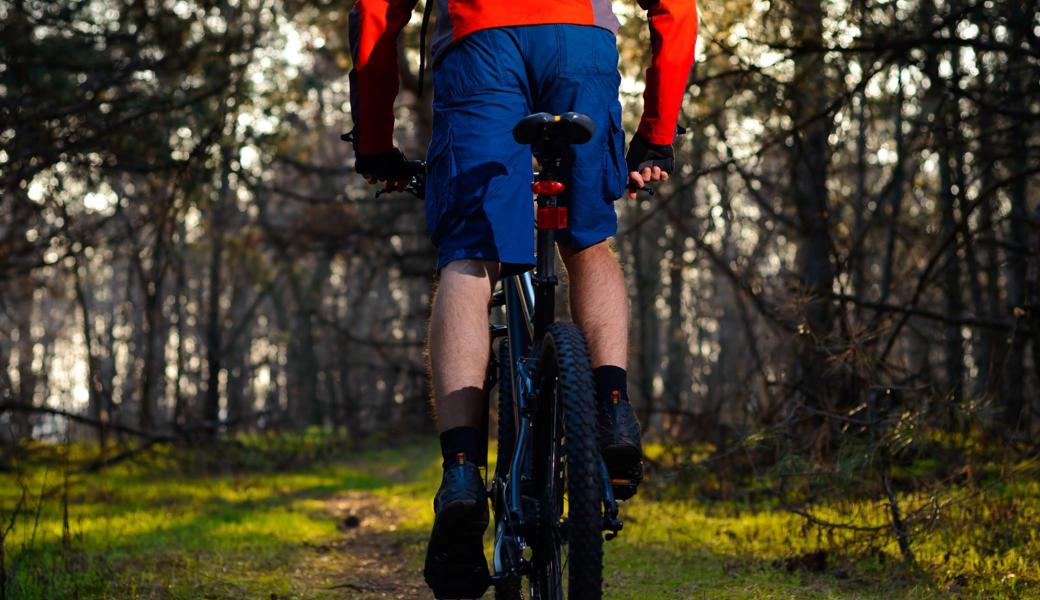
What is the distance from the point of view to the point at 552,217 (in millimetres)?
2457

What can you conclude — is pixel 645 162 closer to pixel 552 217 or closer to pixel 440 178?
pixel 552 217

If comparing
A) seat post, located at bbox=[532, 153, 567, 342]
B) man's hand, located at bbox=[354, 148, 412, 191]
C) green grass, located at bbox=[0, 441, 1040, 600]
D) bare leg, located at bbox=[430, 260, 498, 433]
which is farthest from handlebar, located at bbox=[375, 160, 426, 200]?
green grass, located at bbox=[0, 441, 1040, 600]

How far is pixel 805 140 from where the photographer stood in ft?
23.7

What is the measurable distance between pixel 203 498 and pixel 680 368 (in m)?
19.0

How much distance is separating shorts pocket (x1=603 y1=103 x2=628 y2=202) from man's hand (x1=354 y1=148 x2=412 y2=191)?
611 millimetres

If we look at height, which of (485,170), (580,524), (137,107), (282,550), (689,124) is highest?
(137,107)

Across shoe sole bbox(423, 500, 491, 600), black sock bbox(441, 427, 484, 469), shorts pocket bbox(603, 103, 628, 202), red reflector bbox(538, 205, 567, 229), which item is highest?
shorts pocket bbox(603, 103, 628, 202)

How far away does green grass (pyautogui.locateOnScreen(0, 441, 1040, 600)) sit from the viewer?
3600 mm

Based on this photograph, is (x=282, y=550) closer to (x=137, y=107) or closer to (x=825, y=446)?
(x=825, y=446)

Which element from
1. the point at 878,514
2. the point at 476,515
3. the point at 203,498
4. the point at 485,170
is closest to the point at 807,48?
the point at 878,514

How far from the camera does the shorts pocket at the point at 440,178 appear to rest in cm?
254

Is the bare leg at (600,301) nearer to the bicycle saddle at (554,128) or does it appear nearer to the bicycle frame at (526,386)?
the bicycle frame at (526,386)

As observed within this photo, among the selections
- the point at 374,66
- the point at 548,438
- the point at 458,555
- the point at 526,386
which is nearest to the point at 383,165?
the point at 374,66

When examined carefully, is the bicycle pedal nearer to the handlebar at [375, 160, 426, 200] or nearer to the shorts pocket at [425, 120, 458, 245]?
the shorts pocket at [425, 120, 458, 245]
